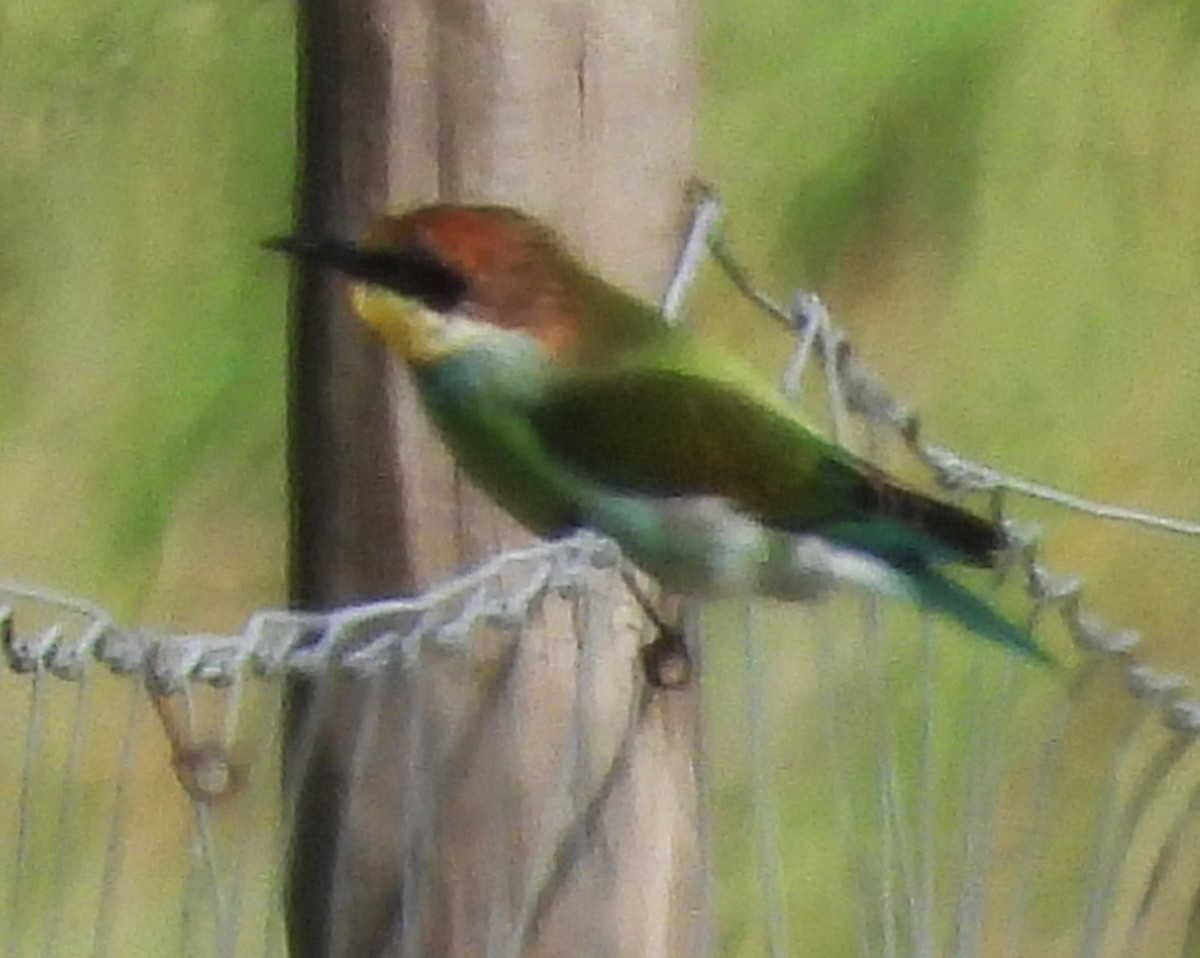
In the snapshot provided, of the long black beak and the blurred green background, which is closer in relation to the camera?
the long black beak

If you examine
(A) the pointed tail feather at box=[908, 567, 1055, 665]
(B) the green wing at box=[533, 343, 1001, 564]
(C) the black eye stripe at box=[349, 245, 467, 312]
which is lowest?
(A) the pointed tail feather at box=[908, 567, 1055, 665]

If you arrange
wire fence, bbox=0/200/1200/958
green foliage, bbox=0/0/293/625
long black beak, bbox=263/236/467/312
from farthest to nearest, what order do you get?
green foliage, bbox=0/0/293/625 → wire fence, bbox=0/200/1200/958 → long black beak, bbox=263/236/467/312

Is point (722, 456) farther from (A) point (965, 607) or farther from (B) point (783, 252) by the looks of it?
(B) point (783, 252)

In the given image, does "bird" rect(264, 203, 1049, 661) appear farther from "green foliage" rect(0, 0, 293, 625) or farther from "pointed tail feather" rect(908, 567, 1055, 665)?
"green foliage" rect(0, 0, 293, 625)

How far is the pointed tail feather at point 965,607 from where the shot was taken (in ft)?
1.98

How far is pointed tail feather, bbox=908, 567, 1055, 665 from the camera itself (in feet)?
1.98

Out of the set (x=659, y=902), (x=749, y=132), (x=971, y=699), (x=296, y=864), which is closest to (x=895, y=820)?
(x=659, y=902)

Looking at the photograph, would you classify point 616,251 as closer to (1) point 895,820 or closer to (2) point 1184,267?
(1) point 895,820

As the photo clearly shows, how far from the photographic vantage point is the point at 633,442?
0.59 metres

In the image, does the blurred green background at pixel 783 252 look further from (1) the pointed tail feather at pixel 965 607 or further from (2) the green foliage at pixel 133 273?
(1) the pointed tail feather at pixel 965 607

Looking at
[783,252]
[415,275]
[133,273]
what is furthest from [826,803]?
[415,275]

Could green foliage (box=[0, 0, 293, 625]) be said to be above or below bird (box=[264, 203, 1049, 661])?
above

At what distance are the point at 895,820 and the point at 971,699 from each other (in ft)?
1.05

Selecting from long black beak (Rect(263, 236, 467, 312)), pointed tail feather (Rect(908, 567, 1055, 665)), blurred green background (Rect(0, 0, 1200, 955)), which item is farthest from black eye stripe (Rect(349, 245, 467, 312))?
blurred green background (Rect(0, 0, 1200, 955))
